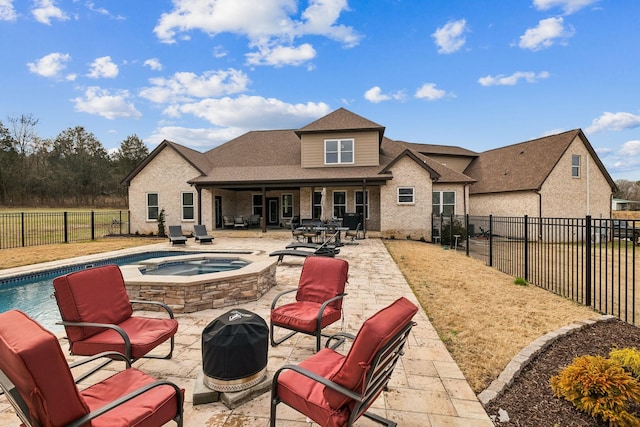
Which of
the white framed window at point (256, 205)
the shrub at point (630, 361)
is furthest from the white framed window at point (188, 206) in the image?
the shrub at point (630, 361)

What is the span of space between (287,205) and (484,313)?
1880 centimetres

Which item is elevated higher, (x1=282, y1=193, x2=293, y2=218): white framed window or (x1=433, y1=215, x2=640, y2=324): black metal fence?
(x1=282, y1=193, x2=293, y2=218): white framed window

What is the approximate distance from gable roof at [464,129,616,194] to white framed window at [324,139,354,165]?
448 inches

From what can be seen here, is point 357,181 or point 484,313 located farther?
point 357,181

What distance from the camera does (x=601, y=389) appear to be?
2.91 m

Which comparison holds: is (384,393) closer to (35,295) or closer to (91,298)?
(91,298)

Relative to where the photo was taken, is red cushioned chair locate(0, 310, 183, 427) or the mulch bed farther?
the mulch bed

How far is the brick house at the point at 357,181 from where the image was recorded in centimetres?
1866

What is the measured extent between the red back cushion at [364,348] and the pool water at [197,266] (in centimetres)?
684

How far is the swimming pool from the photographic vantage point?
6.25 metres

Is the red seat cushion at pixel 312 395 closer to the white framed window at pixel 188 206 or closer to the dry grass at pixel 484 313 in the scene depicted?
the dry grass at pixel 484 313

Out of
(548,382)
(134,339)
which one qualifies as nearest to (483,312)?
(548,382)

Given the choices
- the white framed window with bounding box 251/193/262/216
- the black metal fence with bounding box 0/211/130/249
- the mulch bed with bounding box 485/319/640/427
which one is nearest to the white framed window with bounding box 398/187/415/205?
the white framed window with bounding box 251/193/262/216

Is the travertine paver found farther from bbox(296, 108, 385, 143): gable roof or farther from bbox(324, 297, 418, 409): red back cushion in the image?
bbox(296, 108, 385, 143): gable roof
